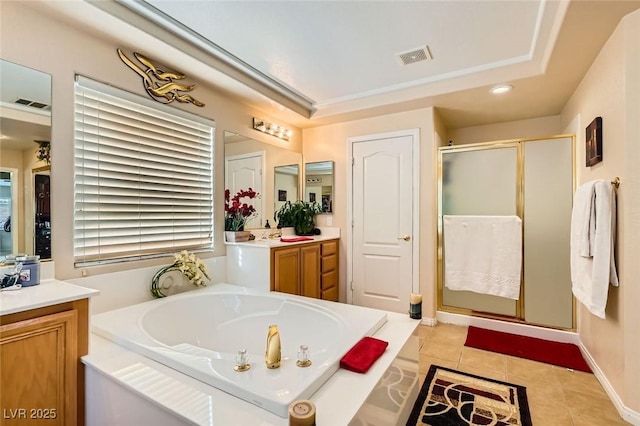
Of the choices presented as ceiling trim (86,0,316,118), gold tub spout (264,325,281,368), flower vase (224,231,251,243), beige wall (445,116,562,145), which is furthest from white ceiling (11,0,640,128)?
gold tub spout (264,325,281,368)

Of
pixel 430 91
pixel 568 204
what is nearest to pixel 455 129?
pixel 430 91

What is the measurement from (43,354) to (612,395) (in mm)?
3226

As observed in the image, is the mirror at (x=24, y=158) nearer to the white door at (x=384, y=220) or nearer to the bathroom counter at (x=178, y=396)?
the bathroom counter at (x=178, y=396)

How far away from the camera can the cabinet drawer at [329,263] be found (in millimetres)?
3417

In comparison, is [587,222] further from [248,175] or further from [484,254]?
[248,175]

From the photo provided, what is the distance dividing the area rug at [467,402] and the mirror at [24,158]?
2.43 metres

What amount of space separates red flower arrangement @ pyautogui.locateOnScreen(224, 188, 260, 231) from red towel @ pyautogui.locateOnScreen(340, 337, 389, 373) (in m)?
1.83

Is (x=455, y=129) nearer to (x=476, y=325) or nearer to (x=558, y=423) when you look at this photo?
(x=476, y=325)

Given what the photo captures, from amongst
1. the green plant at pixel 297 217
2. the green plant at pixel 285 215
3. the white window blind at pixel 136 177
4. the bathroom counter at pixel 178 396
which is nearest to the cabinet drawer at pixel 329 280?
the green plant at pixel 297 217

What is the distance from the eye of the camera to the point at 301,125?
3834 millimetres

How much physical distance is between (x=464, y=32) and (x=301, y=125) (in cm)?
215

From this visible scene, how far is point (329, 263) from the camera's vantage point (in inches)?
139

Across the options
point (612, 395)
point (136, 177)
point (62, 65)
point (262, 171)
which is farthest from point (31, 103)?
point (612, 395)

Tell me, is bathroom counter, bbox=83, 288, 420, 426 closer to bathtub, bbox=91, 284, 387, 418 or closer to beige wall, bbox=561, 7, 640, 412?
bathtub, bbox=91, 284, 387, 418
